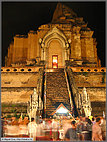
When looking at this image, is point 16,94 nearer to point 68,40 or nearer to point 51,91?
point 51,91

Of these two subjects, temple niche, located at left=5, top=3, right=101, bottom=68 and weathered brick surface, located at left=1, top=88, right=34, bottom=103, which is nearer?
weathered brick surface, located at left=1, top=88, right=34, bottom=103

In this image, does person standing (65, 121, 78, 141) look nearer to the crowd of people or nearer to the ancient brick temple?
the crowd of people

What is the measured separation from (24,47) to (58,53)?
7.34 m

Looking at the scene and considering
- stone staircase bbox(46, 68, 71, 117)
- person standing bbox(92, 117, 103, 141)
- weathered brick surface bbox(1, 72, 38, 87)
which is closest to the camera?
person standing bbox(92, 117, 103, 141)

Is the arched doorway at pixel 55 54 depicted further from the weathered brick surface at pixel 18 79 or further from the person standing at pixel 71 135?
the person standing at pixel 71 135

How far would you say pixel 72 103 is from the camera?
14.0 metres

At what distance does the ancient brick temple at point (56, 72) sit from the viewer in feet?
49.0

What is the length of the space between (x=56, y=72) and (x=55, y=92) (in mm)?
4871

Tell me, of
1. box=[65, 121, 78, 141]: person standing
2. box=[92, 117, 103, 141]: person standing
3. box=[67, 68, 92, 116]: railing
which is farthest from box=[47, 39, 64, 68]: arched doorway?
box=[92, 117, 103, 141]: person standing

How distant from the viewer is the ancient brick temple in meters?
14.9

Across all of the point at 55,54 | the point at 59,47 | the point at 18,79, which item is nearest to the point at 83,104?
the point at 18,79

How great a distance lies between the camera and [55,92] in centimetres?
1586

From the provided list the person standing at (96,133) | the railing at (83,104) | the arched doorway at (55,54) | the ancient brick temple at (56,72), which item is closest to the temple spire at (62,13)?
the ancient brick temple at (56,72)

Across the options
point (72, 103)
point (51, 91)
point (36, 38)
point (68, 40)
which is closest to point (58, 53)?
point (68, 40)
